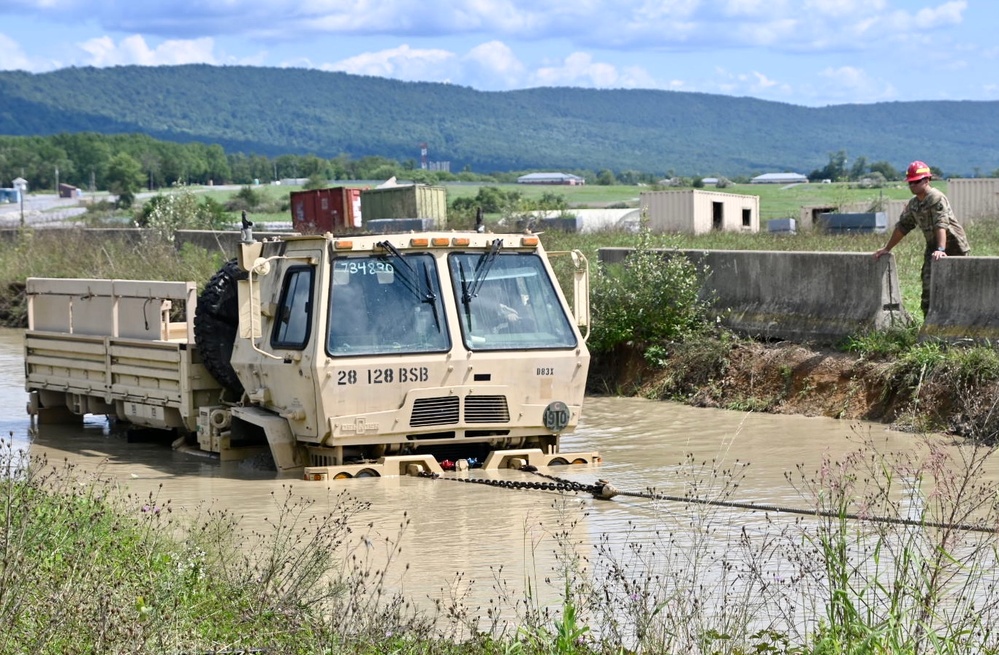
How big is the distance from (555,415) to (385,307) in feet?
4.96

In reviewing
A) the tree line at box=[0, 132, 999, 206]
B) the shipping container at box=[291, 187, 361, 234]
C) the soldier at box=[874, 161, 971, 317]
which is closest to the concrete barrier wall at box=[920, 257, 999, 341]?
the soldier at box=[874, 161, 971, 317]

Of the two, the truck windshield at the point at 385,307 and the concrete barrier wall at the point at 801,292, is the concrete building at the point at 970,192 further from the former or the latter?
the truck windshield at the point at 385,307

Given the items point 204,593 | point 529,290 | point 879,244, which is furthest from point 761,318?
point 204,593

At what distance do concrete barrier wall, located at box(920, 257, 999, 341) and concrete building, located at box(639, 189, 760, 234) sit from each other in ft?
88.1

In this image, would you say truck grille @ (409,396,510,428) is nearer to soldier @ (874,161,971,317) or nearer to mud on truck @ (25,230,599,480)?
mud on truck @ (25,230,599,480)

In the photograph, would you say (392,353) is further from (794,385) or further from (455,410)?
(794,385)

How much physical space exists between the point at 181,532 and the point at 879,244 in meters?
16.3

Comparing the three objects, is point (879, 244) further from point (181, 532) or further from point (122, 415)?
point (181, 532)

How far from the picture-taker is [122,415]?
13836mm

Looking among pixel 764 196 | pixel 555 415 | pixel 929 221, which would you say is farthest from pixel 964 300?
pixel 764 196

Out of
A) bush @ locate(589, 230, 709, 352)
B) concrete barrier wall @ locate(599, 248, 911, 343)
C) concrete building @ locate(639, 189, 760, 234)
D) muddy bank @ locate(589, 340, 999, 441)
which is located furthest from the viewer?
concrete building @ locate(639, 189, 760, 234)

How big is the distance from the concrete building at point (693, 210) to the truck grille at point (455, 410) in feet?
98.6

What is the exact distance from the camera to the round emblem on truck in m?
11.6

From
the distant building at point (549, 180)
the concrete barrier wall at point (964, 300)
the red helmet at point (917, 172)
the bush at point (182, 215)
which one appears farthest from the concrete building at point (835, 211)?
the distant building at point (549, 180)
